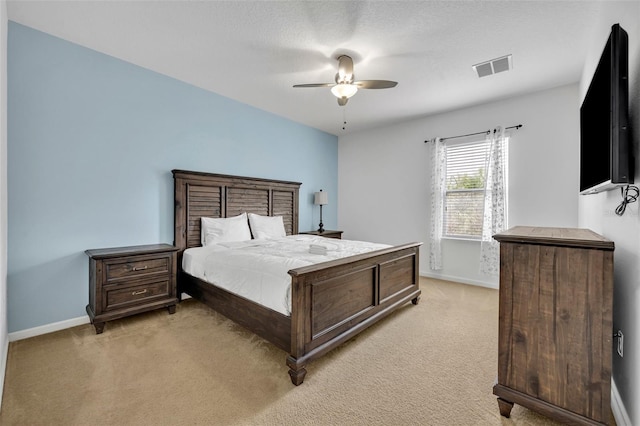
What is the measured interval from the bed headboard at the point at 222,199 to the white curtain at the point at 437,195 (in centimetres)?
232

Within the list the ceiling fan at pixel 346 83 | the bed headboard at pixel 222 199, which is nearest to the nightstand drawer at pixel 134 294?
the bed headboard at pixel 222 199

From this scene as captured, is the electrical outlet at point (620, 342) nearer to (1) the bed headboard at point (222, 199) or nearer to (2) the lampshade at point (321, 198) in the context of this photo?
(1) the bed headboard at point (222, 199)

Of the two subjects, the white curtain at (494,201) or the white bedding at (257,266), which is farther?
the white curtain at (494,201)

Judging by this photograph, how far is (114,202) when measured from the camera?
3025 millimetres

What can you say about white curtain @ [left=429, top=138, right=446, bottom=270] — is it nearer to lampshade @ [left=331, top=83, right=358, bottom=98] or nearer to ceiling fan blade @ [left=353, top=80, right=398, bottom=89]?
ceiling fan blade @ [left=353, top=80, right=398, bottom=89]

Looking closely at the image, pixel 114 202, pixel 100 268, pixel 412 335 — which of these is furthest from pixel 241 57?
pixel 412 335

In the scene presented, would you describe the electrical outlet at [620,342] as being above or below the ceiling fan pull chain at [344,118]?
below

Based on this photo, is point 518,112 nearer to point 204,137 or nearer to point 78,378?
point 204,137

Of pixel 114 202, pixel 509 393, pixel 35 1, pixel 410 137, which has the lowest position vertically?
pixel 509 393

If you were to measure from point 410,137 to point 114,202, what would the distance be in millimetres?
4457

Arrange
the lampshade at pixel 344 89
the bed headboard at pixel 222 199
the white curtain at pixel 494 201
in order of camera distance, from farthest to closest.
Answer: the white curtain at pixel 494 201
the bed headboard at pixel 222 199
the lampshade at pixel 344 89

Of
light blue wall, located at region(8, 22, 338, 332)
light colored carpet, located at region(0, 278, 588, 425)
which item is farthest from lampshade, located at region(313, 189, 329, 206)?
light colored carpet, located at region(0, 278, 588, 425)

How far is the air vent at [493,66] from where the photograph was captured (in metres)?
2.94

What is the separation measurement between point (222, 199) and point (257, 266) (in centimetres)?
188
